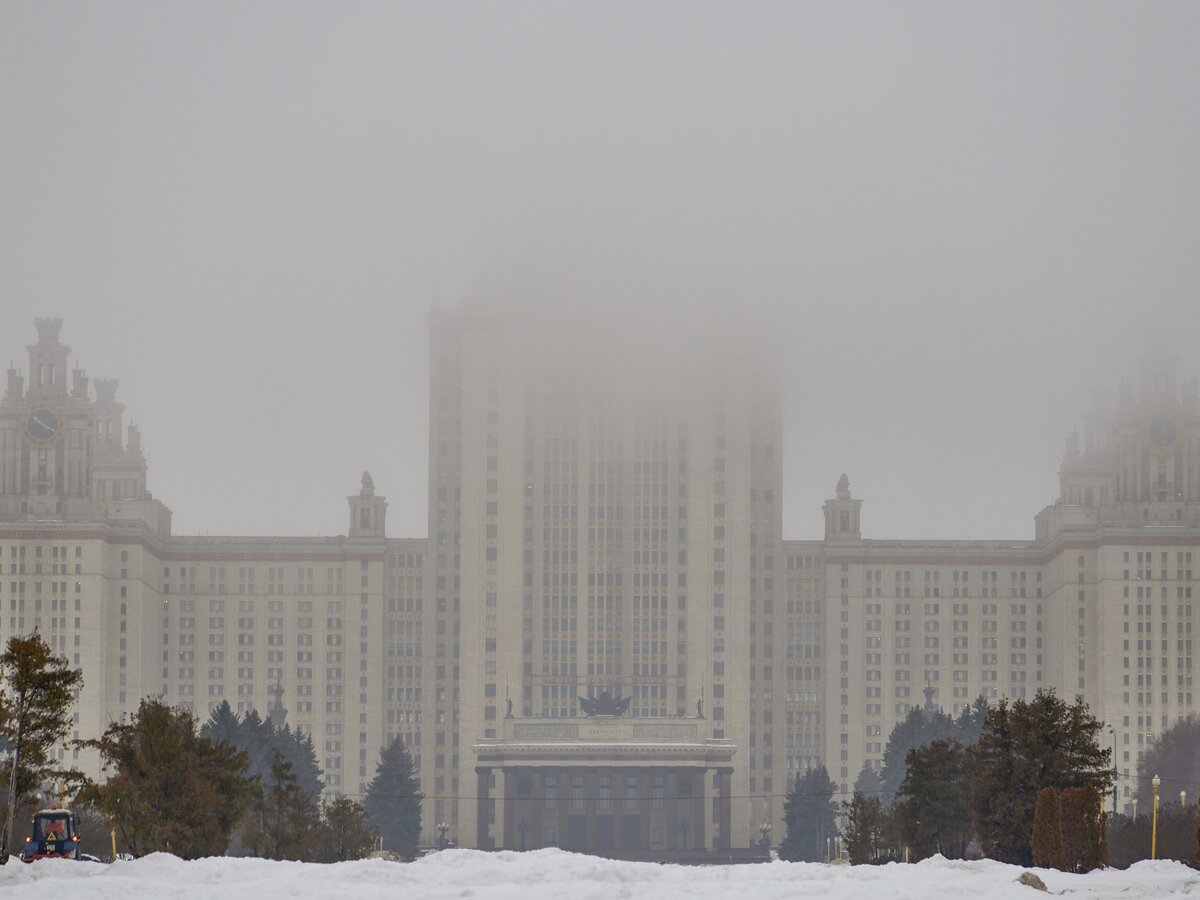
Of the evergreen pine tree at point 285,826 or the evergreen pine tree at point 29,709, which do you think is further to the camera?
the evergreen pine tree at point 285,826

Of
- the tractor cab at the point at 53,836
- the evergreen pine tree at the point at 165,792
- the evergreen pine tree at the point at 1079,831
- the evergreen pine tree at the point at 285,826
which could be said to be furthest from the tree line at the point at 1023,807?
the tractor cab at the point at 53,836

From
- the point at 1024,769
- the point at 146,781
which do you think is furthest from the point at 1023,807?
the point at 146,781

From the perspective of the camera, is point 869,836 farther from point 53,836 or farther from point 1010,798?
point 53,836

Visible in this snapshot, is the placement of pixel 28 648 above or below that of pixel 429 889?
above

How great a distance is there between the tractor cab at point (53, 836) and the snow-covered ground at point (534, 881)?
16769mm

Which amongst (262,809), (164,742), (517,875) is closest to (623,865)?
(517,875)

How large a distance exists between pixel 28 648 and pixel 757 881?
108 feet

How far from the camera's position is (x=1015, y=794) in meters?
116

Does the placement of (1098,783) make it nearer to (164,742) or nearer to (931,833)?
(931,833)

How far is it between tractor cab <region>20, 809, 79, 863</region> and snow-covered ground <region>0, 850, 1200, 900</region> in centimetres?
1677

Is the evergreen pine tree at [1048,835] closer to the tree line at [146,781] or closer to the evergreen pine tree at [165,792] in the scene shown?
the tree line at [146,781]

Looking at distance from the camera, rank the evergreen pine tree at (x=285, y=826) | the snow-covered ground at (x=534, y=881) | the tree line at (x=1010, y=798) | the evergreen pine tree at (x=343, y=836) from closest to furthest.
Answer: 1. the snow-covered ground at (x=534, y=881)
2. the tree line at (x=1010, y=798)
3. the evergreen pine tree at (x=285, y=826)
4. the evergreen pine tree at (x=343, y=836)

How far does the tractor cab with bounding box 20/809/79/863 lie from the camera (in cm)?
9906

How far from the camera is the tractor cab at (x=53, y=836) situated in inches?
3900
